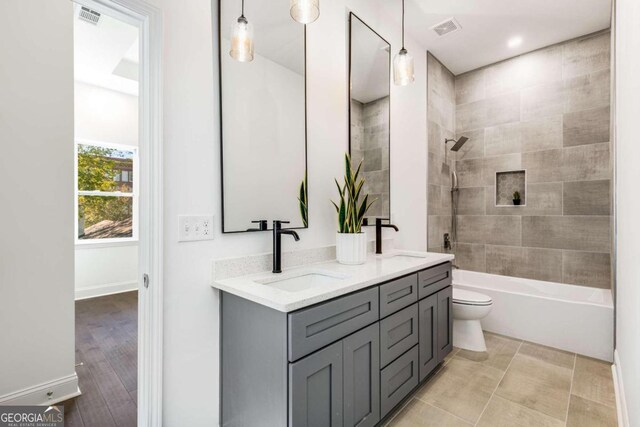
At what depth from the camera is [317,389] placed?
3.93 feet

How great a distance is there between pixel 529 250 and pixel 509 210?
0.47 m

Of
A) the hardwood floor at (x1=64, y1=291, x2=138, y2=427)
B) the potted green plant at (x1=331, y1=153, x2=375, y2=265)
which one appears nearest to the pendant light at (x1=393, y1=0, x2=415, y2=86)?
the potted green plant at (x1=331, y1=153, x2=375, y2=265)

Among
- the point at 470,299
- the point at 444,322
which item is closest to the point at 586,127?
the point at 470,299

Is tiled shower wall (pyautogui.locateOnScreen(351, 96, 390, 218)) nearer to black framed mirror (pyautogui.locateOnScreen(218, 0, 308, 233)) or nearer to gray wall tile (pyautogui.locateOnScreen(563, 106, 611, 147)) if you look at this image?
black framed mirror (pyautogui.locateOnScreen(218, 0, 308, 233))

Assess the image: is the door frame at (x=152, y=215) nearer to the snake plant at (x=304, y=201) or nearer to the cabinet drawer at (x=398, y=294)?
the snake plant at (x=304, y=201)

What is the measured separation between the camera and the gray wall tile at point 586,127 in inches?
110

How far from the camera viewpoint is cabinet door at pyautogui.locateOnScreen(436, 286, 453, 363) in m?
2.08

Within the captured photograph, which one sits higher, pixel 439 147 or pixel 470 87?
pixel 470 87

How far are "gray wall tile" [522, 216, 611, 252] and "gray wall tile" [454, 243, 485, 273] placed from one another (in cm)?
46

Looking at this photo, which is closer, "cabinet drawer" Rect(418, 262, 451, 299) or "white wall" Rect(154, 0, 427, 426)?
"white wall" Rect(154, 0, 427, 426)

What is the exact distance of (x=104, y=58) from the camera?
3.25 m

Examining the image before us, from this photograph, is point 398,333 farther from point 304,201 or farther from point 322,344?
point 304,201

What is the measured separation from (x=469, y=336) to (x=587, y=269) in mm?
1486

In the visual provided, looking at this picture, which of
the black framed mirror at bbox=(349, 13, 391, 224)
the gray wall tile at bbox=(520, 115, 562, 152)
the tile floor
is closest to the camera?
the tile floor
